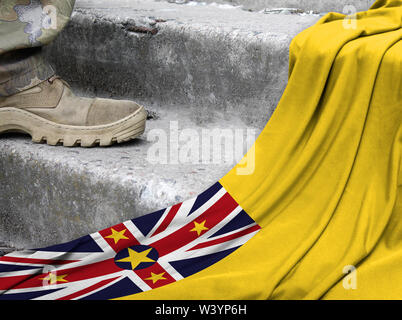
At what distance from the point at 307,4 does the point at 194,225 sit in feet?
4.23

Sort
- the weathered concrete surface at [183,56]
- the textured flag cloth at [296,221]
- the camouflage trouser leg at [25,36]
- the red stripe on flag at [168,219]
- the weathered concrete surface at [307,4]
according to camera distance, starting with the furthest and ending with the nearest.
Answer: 1. the weathered concrete surface at [307,4]
2. the weathered concrete surface at [183,56]
3. the camouflage trouser leg at [25,36]
4. the red stripe on flag at [168,219]
5. the textured flag cloth at [296,221]

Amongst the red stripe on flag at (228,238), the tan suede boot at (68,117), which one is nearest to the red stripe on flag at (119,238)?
the red stripe on flag at (228,238)

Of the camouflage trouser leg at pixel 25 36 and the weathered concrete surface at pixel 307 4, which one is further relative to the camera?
the weathered concrete surface at pixel 307 4

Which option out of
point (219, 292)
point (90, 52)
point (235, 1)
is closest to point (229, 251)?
point (219, 292)

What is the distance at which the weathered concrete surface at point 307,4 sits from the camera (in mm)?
1837

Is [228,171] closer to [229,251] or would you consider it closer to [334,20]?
[229,251]

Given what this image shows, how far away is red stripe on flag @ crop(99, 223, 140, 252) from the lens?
0.97 metres

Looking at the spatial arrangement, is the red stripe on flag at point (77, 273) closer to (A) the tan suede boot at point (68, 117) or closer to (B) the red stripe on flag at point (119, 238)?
(B) the red stripe on flag at point (119, 238)

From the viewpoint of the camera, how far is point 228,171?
3.62 ft

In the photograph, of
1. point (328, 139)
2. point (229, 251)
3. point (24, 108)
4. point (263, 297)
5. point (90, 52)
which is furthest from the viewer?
point (90, 52)

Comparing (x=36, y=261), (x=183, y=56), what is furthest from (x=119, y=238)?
(x=183, y=56)

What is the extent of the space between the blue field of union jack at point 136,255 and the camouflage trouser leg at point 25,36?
44cm

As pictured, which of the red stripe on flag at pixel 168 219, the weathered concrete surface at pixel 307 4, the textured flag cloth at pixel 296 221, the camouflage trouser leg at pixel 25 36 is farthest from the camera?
the weathered concrete surface at pixel 307 4

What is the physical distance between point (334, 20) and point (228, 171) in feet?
1.67
